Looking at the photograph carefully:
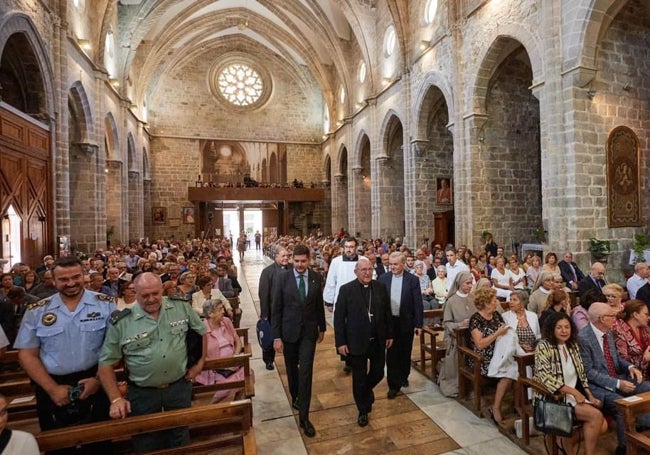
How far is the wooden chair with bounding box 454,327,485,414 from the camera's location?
361 cm

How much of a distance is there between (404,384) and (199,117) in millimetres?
22951

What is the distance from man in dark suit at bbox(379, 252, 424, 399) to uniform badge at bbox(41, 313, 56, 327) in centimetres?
295

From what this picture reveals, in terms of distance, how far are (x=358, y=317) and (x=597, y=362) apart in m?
2.03

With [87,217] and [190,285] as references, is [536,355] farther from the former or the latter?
[87,217]

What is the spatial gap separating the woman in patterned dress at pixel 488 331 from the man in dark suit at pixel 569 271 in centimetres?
426

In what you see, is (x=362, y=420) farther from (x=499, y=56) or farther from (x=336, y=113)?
(x=336, y=113)

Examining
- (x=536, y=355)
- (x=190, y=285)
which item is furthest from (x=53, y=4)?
(x=536, y=355)

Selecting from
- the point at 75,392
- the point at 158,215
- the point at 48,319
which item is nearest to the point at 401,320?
the point at 75,392

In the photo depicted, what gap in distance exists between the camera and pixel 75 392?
2.23 metres

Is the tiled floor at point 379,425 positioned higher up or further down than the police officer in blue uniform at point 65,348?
further down

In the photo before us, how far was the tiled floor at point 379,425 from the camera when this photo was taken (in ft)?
10.2

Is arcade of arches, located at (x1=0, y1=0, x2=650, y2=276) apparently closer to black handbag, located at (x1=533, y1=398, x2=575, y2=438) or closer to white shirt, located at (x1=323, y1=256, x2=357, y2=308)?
white shirt, located at (x1=323, y1=256, x2=357, y2=308)

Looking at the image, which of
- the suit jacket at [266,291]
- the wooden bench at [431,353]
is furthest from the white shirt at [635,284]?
the suit jacket at [266,291]

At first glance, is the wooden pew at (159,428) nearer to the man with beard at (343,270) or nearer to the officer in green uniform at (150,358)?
the officer in green uniform at (150,358)
